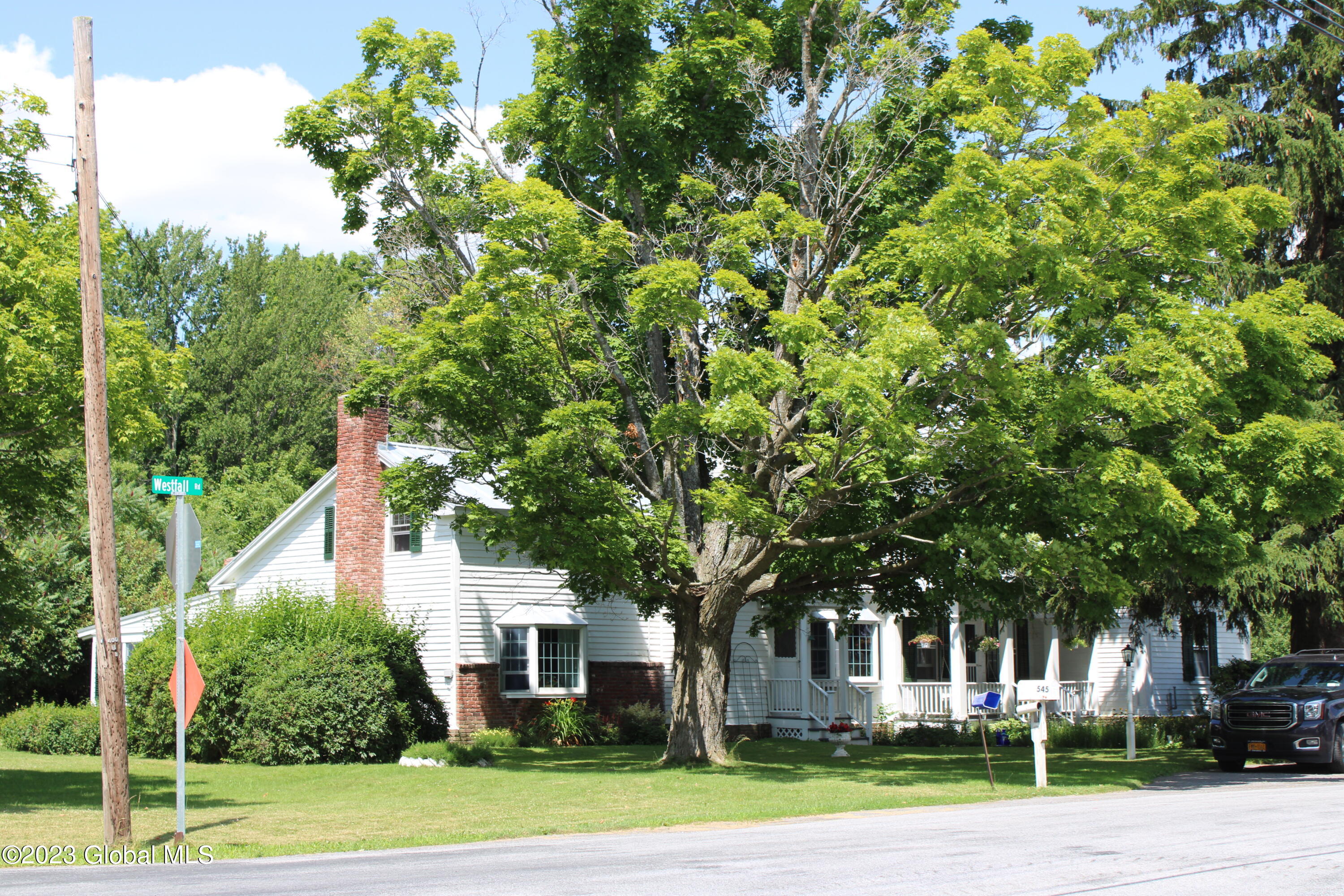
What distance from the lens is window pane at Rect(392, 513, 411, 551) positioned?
27375 mm

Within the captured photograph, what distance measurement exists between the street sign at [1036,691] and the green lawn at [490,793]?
1.26 meters

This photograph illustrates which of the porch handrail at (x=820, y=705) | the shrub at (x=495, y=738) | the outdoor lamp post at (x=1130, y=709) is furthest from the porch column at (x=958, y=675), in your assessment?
the shrub at (x=495, y=738)

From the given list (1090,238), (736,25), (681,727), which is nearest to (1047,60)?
(1090,238)

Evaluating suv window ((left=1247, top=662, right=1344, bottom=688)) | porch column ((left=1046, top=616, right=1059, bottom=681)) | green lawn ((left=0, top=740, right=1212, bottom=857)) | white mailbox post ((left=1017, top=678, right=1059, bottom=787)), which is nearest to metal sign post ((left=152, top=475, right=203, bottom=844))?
green lawn ((left=0, top=740, right=1212, bottom=857))

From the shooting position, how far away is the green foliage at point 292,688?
21625 millimetres

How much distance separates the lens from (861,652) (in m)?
32.2

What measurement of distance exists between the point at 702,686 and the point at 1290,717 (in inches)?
389

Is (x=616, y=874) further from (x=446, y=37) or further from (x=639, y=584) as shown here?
(x=446, y=37)

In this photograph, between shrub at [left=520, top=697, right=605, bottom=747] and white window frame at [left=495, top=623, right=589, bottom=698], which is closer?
shrub at [left=520, top=697, right=605, bottom=747]

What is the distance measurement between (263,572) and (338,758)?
1080cm

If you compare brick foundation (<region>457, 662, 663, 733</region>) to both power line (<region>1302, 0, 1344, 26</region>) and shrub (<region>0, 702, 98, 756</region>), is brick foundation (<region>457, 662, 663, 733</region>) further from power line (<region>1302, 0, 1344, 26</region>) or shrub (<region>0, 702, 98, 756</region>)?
power line (<region>1302, 0, 1344, 26</region>)

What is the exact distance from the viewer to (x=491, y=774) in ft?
62.5

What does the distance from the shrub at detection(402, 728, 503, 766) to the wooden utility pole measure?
9.16 metres

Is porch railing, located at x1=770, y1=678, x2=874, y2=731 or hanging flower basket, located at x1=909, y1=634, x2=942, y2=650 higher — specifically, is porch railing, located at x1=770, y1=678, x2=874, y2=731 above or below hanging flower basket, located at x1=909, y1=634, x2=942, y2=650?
below
